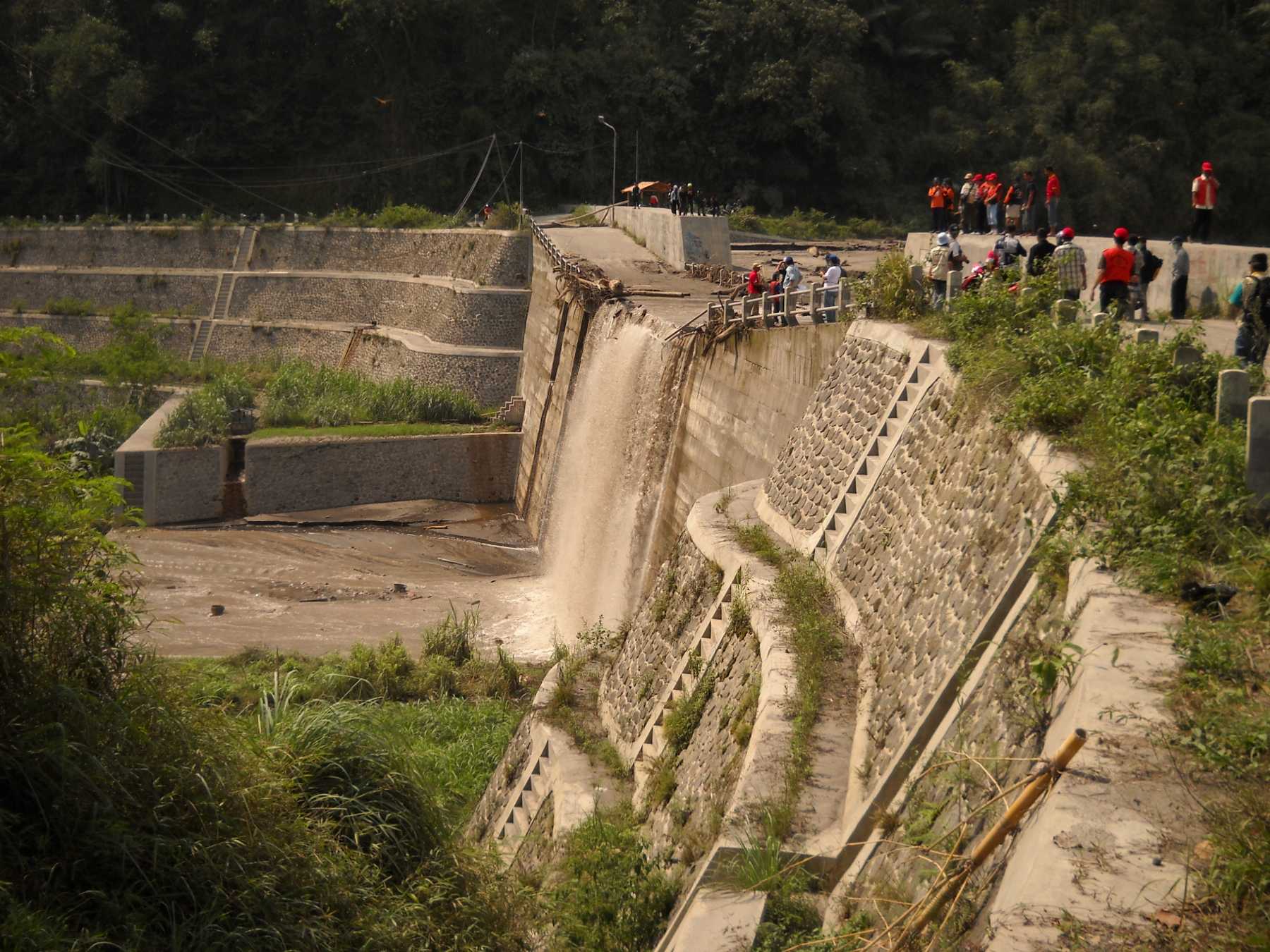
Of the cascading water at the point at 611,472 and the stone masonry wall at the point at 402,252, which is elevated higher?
the stone masonry wall at the point at 402,252

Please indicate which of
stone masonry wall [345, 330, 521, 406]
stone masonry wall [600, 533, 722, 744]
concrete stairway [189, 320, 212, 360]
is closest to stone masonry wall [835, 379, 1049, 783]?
stone masonry wall [600, 533, 722, 744]

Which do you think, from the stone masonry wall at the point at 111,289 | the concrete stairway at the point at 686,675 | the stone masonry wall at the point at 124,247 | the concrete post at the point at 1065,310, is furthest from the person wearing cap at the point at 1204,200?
the stone masonry wall at the point at 124,247

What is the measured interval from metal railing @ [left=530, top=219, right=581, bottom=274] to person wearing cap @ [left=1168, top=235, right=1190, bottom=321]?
53.2ft

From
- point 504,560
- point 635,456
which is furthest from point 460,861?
point 504,560

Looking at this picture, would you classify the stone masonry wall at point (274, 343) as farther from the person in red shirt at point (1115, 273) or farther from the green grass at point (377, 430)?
the person in red shirt at point (1115, 273)

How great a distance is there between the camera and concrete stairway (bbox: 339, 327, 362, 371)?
37469mm

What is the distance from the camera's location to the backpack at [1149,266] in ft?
46.9

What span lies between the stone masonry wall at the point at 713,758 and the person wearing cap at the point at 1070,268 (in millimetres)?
4787

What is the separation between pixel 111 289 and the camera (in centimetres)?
4447

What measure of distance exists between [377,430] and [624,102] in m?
25.8

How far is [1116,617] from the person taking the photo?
7484mm

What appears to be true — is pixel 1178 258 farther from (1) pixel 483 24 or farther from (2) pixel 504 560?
(1) pixel 483 24

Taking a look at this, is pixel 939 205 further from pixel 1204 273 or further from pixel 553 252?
pixel 553 252

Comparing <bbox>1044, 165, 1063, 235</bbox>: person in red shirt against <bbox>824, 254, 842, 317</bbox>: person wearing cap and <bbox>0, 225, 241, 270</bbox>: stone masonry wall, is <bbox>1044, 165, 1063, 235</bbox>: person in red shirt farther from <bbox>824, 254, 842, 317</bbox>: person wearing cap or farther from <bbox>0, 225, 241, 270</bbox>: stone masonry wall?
<bbox>0, 225, 241, 270</bbox>: stone masonry wall
